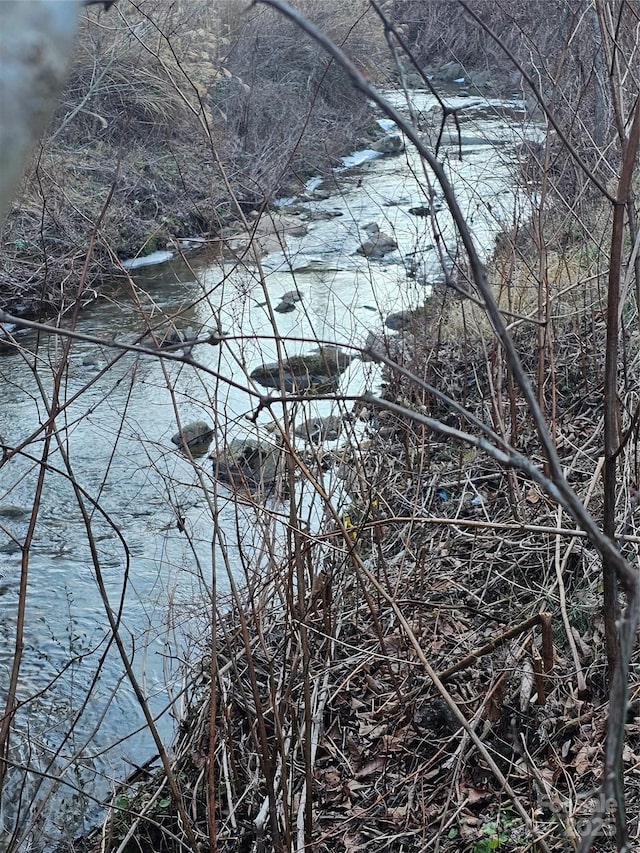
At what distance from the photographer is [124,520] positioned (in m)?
4.99

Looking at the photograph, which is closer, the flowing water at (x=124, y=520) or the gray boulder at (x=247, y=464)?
the gray boulder at (x=247, y=464)

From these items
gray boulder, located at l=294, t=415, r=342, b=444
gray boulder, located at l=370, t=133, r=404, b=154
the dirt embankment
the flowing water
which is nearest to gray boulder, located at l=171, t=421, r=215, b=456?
the flowing water

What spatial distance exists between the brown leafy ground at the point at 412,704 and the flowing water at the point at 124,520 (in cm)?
24

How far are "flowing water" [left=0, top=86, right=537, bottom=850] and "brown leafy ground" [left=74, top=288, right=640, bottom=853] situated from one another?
9.5 inches

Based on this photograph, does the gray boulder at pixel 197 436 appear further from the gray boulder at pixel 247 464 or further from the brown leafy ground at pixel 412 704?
the brown leafy ground at pixel 412 704

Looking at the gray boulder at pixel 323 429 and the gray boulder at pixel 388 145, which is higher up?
the gray boulder at pixel 388 145

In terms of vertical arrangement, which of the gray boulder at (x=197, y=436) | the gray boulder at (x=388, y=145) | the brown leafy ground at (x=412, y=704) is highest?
the gray boulder at (x=388, y=145)

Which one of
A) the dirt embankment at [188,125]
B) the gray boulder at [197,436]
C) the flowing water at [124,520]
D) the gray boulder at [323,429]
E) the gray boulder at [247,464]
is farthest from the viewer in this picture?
the dirt embankment at [188,125]

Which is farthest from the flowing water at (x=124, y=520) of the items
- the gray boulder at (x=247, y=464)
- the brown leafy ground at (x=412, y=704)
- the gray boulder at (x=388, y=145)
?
the gray boulder at (x=388, y=145)

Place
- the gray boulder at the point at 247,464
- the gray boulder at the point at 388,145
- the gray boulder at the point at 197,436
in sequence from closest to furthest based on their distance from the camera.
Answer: the gray boulder at the point at 247,464 → the gray boulder at the point at 197,436 → the gray boulder at the point at 388,145

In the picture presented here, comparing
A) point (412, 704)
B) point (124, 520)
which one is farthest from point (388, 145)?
point (412, 704)

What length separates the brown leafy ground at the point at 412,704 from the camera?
2162 millimetres

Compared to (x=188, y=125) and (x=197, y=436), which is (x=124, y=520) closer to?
(x=197, y=436)

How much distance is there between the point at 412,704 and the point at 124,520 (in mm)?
2758
